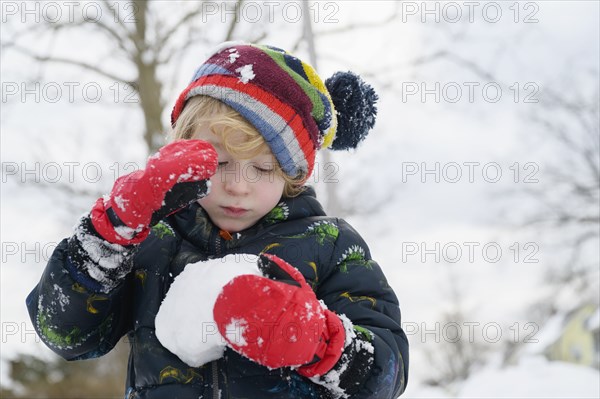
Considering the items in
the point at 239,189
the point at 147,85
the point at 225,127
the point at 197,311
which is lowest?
the point at 197,311

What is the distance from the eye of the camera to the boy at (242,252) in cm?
117

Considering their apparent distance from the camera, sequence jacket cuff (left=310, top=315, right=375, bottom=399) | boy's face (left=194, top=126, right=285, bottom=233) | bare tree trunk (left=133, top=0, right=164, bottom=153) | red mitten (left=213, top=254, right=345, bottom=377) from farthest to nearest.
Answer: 1. bare tree trunk (left=133, top=0, right=164, bottom=153)
2. boy's face (left=194, top=126, right=285, bottom=233)
3. jacket cuff (left=310, top=315, right=375, bottom=399)
4. red mitten (left=213, top=254, right=345, bottom=377)

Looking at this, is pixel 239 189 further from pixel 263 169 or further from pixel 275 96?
pixel 275 96

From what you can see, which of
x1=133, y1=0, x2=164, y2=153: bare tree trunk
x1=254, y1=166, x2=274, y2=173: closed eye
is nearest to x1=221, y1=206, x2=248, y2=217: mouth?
x1=254, y1=166, x2=274, y2=173: closed eye

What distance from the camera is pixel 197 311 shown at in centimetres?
124

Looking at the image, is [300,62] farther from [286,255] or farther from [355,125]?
[286,255]

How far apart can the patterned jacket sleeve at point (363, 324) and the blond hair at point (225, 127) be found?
254 mm

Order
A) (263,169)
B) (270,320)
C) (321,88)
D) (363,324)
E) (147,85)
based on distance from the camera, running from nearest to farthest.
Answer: (270,320) < (363,324) < (263,169) < (321,88) < (147,85)

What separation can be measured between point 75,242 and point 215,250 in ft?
1.07

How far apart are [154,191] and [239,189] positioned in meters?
0.26

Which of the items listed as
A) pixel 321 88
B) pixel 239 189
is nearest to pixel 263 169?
pixel 239 189

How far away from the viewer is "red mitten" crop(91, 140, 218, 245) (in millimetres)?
1167

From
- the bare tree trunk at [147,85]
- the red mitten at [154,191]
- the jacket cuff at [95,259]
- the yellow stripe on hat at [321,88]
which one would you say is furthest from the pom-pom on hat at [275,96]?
the bare tree trunk at [147,85]

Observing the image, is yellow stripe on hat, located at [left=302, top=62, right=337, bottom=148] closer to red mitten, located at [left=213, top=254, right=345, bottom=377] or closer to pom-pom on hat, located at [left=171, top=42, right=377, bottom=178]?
pom-pom on hat, located at [left=171, top=42, right=377, bottom=178]
